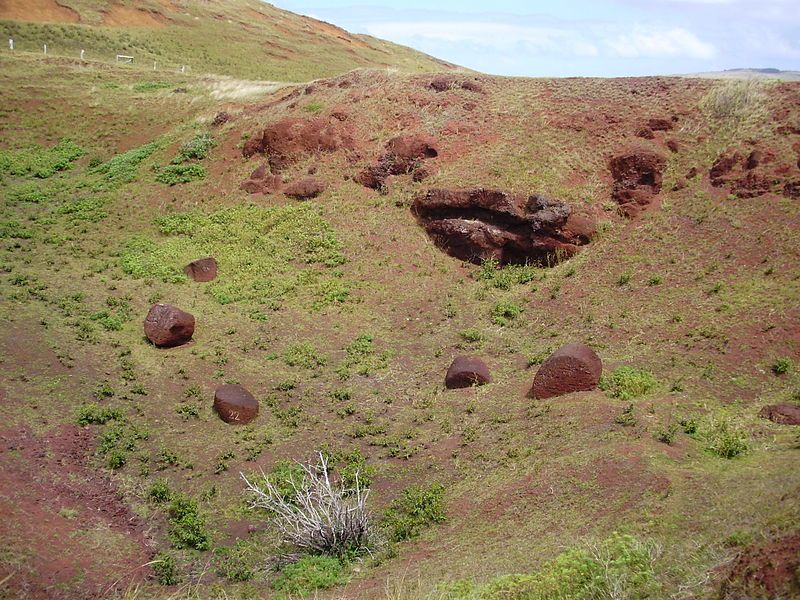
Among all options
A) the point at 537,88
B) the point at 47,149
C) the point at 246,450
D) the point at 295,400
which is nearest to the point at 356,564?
the point at 246,450

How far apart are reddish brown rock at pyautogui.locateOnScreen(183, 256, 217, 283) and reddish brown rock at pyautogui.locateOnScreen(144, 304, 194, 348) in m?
3.10

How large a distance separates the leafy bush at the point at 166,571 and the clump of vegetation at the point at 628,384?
698 cm

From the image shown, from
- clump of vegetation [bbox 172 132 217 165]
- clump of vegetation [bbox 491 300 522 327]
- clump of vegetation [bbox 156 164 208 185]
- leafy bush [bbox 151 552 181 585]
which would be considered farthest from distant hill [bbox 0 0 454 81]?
leafy bush [bbox 151 552 181 585]

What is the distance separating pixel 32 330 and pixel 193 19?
128 ft

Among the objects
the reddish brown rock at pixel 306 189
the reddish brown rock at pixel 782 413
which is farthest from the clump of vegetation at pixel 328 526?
the reddish brown rock at pixel 306 189

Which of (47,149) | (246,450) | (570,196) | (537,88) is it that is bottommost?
(246,450)

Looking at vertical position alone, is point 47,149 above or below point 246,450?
above

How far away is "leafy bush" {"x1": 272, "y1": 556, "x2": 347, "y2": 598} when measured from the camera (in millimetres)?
8617

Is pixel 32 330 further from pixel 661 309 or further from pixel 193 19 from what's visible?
pixel 193 19

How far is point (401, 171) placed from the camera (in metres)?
20.8

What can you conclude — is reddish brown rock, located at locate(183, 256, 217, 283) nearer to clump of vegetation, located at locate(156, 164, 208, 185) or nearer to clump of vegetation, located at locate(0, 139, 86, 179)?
clump of vegetation, located at locate(156, 164, 208, 185)

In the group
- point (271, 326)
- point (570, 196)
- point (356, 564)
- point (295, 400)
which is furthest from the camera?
point (570, 196)

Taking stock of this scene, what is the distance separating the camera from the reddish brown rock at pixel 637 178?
1805 centimetres

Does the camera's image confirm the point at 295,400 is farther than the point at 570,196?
No
